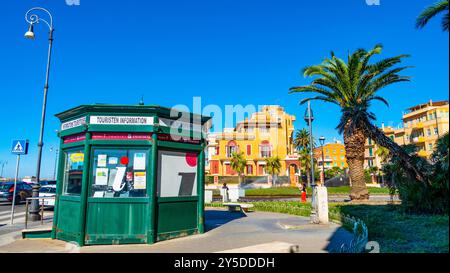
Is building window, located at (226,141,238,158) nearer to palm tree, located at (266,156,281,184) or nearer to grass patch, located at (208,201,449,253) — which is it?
palm tree, located at (266,156,281,184)

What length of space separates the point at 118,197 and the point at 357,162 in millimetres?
16490


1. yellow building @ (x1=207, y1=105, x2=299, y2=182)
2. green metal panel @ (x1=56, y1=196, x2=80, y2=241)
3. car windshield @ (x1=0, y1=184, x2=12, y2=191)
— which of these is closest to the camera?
green metal panel @ (x1=56, y1=196, x2=80, y2=241)

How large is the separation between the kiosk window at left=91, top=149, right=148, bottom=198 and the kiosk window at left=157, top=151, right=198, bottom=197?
17.5 inches

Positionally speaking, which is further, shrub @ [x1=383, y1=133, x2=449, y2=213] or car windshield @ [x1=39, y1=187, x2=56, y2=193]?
car windshield @ [x1=39, y1=187, x2=56, y2=193]

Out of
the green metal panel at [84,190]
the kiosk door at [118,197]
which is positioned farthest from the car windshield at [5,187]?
the kiosk door at [118,197]

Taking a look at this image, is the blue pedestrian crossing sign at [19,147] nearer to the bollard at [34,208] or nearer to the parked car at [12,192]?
the bollard at [34,208]

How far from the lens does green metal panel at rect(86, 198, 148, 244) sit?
7.01 meters

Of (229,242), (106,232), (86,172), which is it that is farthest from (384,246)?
(86,172)

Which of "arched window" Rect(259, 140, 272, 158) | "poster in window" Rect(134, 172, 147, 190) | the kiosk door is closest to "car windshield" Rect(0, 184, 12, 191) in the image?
the kiosk door

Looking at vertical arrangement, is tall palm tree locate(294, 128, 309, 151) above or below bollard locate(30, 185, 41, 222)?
above

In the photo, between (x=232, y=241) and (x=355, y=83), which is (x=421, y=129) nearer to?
(x=355, y=83)

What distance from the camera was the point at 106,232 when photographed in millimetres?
7023

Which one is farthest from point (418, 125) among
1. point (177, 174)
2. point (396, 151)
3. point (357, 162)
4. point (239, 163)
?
point (177, 174)
